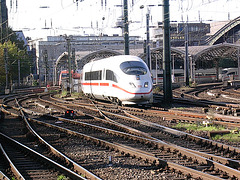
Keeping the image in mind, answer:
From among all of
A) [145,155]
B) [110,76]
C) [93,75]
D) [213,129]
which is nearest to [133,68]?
[110,76]

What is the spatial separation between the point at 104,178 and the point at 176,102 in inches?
616

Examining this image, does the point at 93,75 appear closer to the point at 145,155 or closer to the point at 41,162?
the point at 41,162

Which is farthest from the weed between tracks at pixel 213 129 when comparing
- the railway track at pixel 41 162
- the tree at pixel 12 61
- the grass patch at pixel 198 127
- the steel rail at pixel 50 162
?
the tree at pixel 12 61

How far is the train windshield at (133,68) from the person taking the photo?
778 inches

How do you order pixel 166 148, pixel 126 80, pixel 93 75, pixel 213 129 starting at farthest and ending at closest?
pixel 93 75, pixel 126 80, pixel 213 129, pixel 166 148

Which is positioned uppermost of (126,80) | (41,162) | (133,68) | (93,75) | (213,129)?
(133,68)

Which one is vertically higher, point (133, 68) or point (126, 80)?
point (133, 68)

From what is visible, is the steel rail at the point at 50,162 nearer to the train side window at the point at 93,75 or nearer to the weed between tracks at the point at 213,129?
the weed between tracks at the point at 213,129

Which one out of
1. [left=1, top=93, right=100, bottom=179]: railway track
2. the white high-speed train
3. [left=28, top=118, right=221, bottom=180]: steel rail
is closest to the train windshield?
the white high-speed train

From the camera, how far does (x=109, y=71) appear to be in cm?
2156

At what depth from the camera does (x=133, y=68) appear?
65.5ft

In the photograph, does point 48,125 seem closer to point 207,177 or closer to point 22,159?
point 22,159

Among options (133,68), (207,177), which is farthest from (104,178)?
(133,68)

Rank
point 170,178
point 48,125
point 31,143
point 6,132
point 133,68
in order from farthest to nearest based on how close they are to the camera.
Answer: point 133,68
point 48,125
point 6,132
point 31,143
point 170,178
